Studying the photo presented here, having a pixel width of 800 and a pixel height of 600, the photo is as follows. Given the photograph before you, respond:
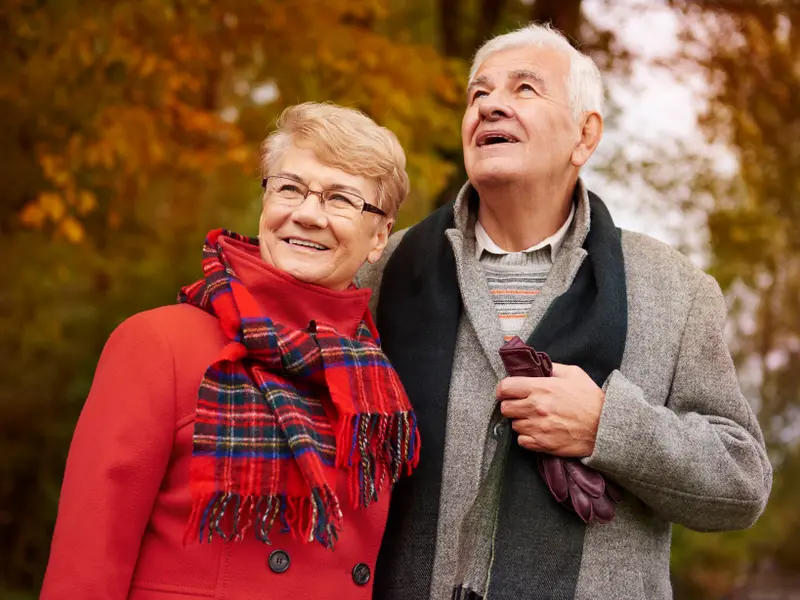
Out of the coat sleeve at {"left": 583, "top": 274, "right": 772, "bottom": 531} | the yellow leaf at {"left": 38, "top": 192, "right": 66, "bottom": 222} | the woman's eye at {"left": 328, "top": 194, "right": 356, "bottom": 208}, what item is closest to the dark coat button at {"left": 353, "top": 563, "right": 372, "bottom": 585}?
the coat sleeve at {"left": 583, "top": 274, "right": 772, "bottom": 531}

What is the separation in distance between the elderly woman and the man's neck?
44 cm

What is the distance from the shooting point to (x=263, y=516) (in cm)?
201

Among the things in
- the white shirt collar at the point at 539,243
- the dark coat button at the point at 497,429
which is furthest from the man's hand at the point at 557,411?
the white shirt collar at the point at 539,243

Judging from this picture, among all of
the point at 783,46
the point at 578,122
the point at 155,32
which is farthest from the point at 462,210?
the point at 783,46

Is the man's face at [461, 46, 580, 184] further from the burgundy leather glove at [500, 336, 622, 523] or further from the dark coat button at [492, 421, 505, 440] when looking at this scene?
the dark coat button at [492, 421, 505, 440]

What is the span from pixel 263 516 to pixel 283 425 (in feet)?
0.66

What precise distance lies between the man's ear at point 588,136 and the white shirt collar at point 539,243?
162 mm

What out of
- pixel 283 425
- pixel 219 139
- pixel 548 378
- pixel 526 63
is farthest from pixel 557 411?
pixel 219 139

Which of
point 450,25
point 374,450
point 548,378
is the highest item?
point 450,25

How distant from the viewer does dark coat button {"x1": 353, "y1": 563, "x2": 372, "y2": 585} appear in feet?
7.27

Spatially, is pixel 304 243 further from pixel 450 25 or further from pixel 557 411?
pixel 450 25

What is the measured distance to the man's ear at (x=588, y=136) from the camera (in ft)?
9.24

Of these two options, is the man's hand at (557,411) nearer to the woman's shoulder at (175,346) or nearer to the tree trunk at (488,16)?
the woman's shoulder at (175,346)

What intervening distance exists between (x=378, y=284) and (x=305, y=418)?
0.89 m
